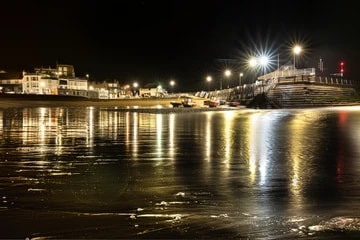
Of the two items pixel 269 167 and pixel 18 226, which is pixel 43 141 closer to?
pixel 269 167

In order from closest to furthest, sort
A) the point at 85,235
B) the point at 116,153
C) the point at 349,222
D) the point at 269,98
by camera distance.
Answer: the point at 85,235 → the point at 349,222 → the point at 116,153 → the point at 269,98

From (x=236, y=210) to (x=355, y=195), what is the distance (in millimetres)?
2776

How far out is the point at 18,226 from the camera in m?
6.80

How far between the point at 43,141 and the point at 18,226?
506 inches

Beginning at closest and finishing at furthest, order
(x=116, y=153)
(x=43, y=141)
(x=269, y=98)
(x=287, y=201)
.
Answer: (x=287, y=201), (x=116, y=153), (x=43, y=141), (x=269, y=98)

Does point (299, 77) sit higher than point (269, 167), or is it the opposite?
point (299, 77)

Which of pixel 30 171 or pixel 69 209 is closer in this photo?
pixel 69 209

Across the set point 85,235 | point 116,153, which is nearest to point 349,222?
point 85,235

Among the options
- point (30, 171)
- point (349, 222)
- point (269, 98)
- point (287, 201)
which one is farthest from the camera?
point (269, 98)

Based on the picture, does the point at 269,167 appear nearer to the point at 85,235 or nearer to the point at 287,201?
the point at 287,201

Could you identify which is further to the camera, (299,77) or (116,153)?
(299,77)

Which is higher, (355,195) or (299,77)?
(299,77)

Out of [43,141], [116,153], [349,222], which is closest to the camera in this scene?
[349,222]

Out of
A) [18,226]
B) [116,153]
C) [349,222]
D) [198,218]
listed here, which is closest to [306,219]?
[349,222]
